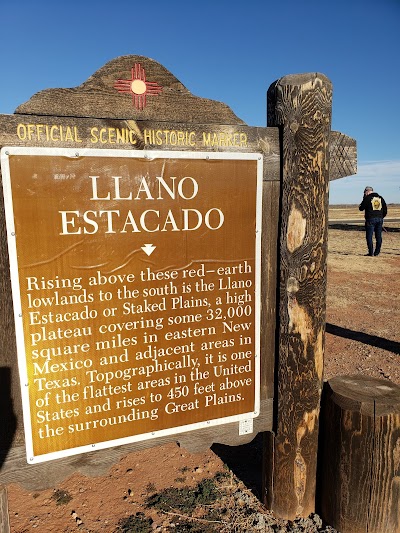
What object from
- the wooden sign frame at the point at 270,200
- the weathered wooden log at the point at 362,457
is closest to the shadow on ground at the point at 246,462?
the wooden sign frame at the point at 270,200

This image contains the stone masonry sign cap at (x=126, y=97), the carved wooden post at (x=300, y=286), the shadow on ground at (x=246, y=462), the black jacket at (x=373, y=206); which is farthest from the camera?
the black jacket at (x=373, y=206)

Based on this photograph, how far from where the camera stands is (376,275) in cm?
1021

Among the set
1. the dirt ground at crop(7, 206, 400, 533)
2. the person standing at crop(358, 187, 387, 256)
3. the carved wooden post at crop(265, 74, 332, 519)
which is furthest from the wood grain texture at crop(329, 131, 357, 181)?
the person standing at crop(358, 187, 387, 256)

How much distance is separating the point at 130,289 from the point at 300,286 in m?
0.99

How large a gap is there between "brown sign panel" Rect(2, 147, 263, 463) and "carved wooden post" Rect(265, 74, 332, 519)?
197 millimetres

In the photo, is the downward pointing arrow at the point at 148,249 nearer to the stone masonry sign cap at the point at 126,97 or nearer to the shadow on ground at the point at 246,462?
the stone masonry sign cap at the point at 126,97

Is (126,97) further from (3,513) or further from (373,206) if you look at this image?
(373,206)

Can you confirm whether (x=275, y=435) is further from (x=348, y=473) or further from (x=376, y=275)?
(x=376, y=275)

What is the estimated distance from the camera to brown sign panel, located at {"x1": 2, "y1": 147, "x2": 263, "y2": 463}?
1.93 metres

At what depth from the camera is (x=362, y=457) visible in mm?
2410

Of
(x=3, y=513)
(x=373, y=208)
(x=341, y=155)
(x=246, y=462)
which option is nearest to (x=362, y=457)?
(x=246, y=462)

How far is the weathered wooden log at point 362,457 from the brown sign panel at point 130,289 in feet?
1.98

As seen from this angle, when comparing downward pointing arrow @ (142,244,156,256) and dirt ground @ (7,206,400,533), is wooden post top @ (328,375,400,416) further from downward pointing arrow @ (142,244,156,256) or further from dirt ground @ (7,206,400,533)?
downward pointing arrow @ (142,244,156,256)

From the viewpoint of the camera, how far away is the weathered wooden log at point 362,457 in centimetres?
238
